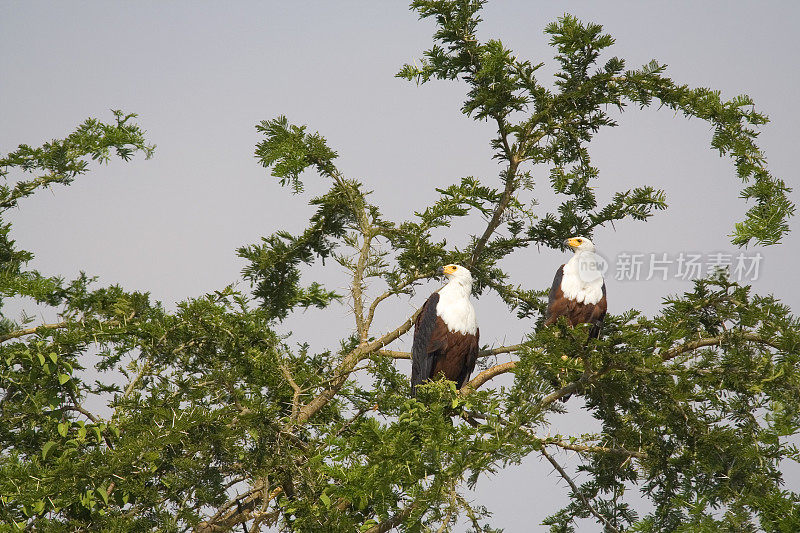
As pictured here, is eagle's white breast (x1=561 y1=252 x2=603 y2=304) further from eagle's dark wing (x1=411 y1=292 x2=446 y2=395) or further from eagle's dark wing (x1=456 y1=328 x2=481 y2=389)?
eagle's dark wing (x1=411 y1=292 x2=446 y2=395)

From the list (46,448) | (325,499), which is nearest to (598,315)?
(325,499)

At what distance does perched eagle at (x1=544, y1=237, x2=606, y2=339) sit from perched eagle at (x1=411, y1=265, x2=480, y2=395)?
670mm

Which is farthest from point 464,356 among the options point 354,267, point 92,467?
point 92,467

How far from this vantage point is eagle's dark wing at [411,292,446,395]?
643 cm

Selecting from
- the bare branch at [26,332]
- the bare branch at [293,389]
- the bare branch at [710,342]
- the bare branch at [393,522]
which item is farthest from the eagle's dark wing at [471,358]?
the bare branch at [26,332]

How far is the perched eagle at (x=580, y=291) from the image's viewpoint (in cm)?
656

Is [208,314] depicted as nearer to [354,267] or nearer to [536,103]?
[354,267]

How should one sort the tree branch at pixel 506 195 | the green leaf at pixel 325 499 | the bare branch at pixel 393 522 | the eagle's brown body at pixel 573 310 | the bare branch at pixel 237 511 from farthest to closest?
the eagle's brown body at pixel 573 310
the tree branch at pixel 506 195
the bare branch at pixel 237 511
the green leaf at pixel 325 499
the bare branch at pixel 393 522

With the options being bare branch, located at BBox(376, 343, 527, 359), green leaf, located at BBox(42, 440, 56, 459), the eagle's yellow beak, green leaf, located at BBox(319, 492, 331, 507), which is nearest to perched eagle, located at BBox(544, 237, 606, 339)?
bare branch, located at BBox(376, 343, 527, 359)

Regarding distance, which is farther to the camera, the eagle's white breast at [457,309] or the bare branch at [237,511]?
the eagle's white breast at [457,309]

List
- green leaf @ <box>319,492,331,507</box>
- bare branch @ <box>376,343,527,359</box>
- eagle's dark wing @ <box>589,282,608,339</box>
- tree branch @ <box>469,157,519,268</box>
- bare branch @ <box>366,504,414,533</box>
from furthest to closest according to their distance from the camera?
eagle's dark wing @ <box>589,282,608,339</box> < bare branch @ <box>376,343,527,359</box> < tree branch @ <box>469,157,519,268</box> < green leaf @ <box>319,492,331,507</box> < bare branch @ <box>366,504,414,533</box>

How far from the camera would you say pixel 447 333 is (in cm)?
644

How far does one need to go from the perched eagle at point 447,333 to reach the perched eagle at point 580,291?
670 mm

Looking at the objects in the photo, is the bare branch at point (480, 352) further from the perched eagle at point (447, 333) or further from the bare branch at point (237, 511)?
the bare branch at point (237, 511)
